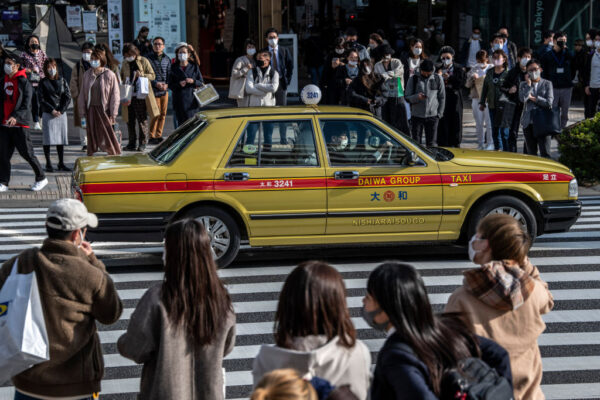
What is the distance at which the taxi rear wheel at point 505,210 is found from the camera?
9945 millimetres

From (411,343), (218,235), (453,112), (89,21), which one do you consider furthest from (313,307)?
(89,21)

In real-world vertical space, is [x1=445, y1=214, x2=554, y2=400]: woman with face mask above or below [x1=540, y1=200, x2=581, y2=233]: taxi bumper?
above

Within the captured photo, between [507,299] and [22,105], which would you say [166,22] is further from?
[507,299]

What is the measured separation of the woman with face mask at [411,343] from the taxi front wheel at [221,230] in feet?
19.2

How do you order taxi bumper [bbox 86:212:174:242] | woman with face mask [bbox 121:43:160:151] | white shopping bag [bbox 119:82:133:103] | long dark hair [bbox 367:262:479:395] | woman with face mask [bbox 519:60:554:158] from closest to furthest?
1. long dark hair [bbox 367:262:479:395]
2. taxi bumper [bbox 86:212:174:242]
3. woman with face mask [bbox 519:60:554:158]
4. white shopping bag [bbox 119:82:133:103]
5. woman with face mask [bbox 121:43:160:151]

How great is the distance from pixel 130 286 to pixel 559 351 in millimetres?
3981

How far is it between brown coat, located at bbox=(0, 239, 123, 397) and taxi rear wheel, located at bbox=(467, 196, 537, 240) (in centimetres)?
583

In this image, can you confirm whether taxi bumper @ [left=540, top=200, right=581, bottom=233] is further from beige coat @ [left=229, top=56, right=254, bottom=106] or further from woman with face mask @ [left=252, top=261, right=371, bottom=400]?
beige coat @ [left=229, top=56, right=254, bottom=106]

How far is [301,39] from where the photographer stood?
2781 cm

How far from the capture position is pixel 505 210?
10023 mm

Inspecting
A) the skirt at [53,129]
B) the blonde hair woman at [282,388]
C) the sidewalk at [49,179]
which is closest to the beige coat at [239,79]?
the sidewalk at [49,179]

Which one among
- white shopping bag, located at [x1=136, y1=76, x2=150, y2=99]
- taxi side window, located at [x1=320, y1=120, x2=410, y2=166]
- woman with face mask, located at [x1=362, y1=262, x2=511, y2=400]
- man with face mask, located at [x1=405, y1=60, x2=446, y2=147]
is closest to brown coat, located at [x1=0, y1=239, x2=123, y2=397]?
woman with face mask, located at [x1=362, y1=262, x2=511, y2=400]

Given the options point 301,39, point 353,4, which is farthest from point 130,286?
point 353,4

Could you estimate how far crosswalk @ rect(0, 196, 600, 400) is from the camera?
6.94 meters
